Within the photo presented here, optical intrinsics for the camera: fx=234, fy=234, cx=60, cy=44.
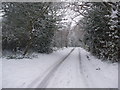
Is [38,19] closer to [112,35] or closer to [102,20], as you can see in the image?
[102,20]

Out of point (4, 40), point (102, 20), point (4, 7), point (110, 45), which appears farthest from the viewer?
→ point (4, 40)

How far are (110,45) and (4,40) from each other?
14433 millimetres

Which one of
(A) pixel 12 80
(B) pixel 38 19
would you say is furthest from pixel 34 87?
(B) pixel 38 19

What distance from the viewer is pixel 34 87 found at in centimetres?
1066

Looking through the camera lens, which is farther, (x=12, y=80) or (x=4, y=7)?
(x=4, y=7)

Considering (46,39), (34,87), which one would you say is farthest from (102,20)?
(34,87)

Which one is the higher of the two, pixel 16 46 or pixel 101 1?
pixel 101 1

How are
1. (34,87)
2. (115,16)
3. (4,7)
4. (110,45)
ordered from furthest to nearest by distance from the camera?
(4,7) → (110,45) → (115,16) → (34,87)

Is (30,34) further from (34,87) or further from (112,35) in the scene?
(34,87)

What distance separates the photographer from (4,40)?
29422mm

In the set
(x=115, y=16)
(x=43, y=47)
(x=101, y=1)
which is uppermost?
(x=101, y=1)

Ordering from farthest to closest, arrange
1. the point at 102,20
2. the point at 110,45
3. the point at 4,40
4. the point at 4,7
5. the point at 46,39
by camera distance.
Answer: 1. the point at 46,39
2. the point at 4,40
3. the point at 4,7
4. the point at 102,20
5. the point at 110,45

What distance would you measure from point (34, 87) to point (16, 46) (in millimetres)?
20132

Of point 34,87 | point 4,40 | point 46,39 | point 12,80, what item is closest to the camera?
point 34,87
